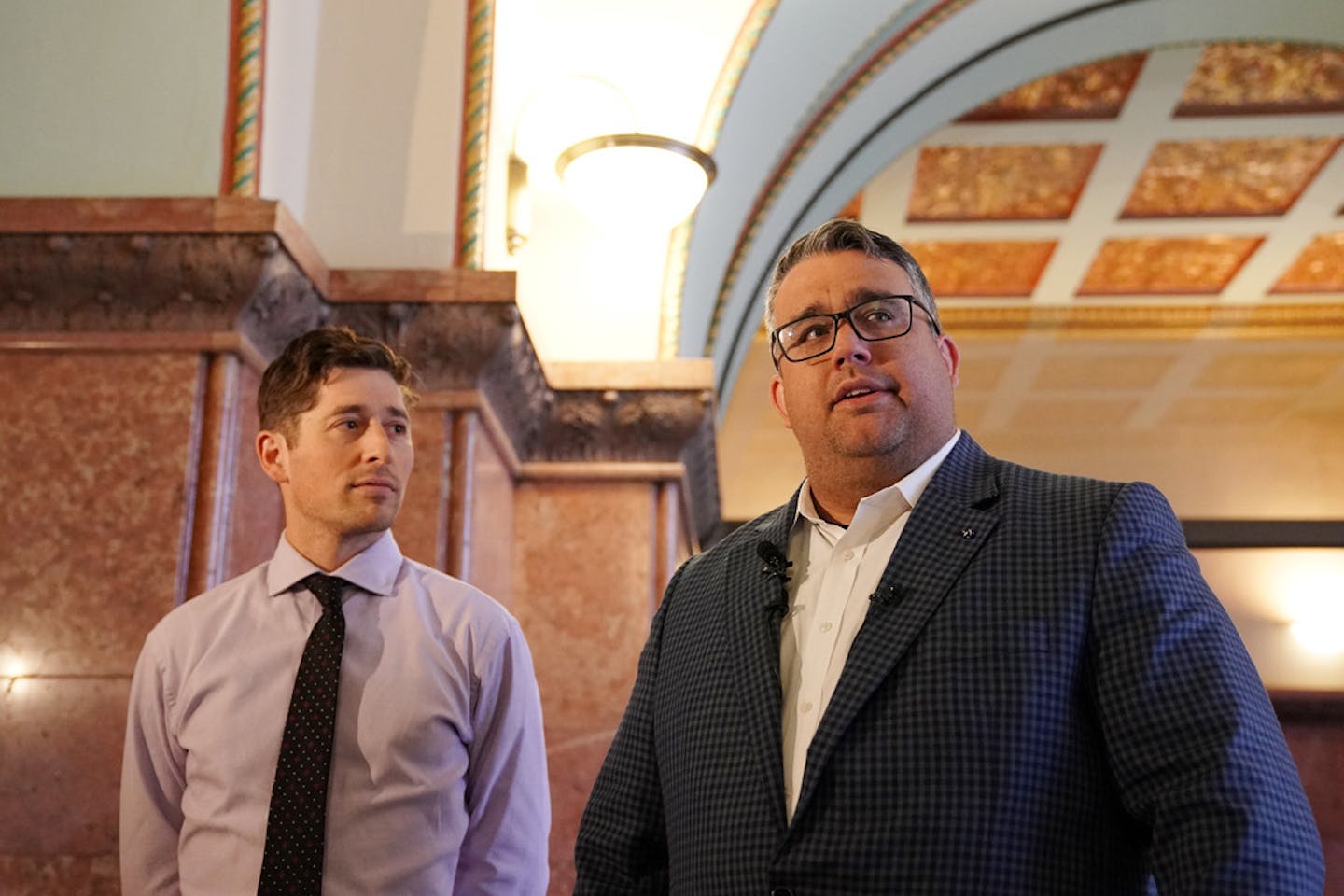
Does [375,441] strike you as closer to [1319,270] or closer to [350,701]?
[350,701]

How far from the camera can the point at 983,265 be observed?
29.8 ft

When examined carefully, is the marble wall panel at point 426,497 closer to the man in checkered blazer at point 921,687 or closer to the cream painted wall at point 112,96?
the cream painted wall at point 112,96

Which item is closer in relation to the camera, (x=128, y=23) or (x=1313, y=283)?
(x=128, y=23)

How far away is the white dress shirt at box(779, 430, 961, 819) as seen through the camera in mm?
1588

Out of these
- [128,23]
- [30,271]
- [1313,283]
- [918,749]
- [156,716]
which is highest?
[1313,283]

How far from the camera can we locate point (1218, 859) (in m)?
1.29

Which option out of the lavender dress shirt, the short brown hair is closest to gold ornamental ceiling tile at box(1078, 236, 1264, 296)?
the short brown hair

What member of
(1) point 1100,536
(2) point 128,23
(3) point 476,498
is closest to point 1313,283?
(3) point 476,498

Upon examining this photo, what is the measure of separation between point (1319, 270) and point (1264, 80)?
8.57 feet

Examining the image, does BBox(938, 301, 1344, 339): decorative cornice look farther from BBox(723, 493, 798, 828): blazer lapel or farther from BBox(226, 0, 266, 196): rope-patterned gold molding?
BBox(723, 493, 798, 828): blazer lapel

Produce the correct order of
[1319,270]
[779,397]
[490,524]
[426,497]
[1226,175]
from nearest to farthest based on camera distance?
1. [779,397]
2. [426,497]
3. [490,524]
4. [1226,175]
5. [1319,270]

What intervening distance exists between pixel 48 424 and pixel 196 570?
0.46 meters

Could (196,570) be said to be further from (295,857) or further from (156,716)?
(295,857)

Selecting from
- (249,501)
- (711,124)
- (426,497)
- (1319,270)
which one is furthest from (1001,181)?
(249,501)
